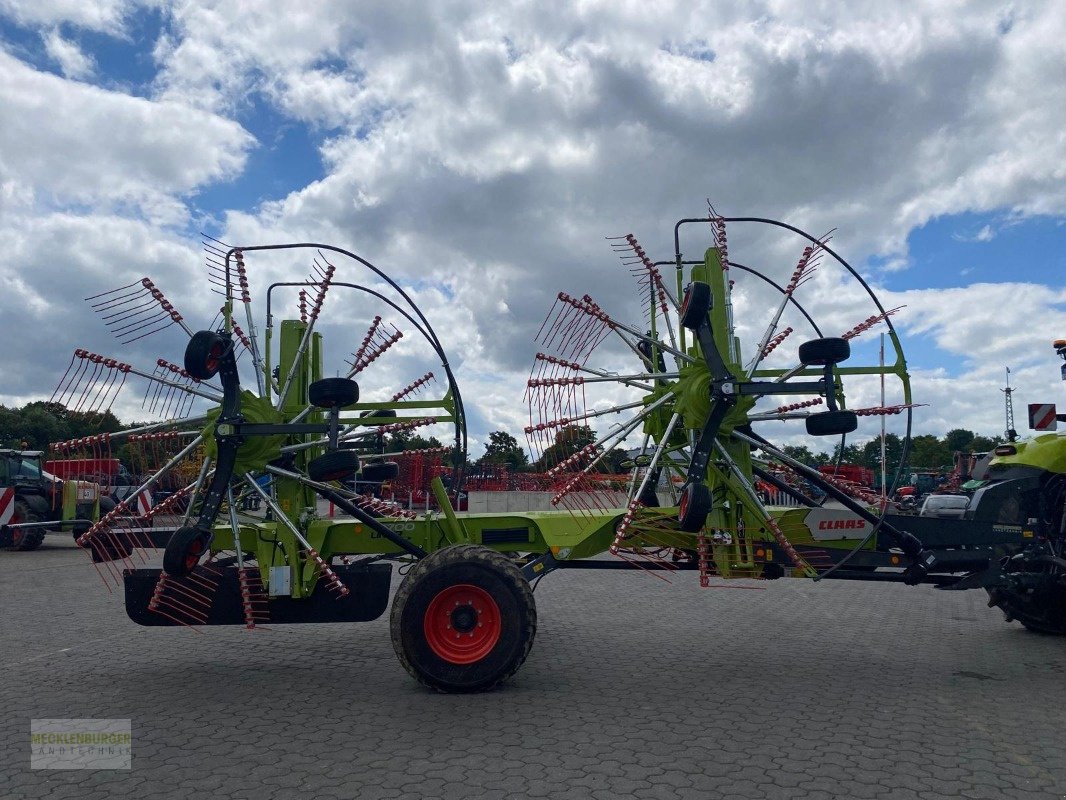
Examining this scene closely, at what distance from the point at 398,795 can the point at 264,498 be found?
3.12 metres

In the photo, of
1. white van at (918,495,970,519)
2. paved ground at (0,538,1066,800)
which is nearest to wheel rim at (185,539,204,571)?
paved ground at (0,538,1066,800)

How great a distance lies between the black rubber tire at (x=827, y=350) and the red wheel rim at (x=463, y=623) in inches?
112

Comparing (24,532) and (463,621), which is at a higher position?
(463,621)

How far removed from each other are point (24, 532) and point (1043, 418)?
18901 mm

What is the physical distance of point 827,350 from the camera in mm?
6258

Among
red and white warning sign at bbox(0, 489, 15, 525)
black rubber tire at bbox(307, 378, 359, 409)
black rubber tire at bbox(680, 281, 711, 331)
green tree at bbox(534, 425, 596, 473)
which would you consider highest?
black rubber tire at bbox(680, 281, 711, 331)

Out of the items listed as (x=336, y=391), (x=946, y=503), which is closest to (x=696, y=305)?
(x=336, y=391)

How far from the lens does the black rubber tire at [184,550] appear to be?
20.6ft

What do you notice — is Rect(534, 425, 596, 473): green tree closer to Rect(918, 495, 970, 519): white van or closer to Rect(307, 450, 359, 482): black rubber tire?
Rect(307, 450, 359, 482): black rubber tire

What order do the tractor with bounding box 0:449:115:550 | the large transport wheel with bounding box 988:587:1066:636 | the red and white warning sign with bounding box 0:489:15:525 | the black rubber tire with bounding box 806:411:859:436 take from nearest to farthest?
1. the black rubber tire with bounding box 806:411:859:436
2. the large transport wheel with bounding box 988:587:1066:636
3. the red and white warning sign with bounding box 0:489:15:525
4. the tractor with bounding box 0:449:115:550

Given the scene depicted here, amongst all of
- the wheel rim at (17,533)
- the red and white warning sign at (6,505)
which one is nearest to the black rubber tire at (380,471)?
the red and white warning sign at (6,505)

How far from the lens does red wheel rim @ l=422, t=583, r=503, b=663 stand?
6.28m

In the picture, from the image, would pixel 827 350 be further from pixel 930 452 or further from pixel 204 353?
pixel 930 452

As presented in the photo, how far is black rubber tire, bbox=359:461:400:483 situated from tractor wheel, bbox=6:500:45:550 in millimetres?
13785
